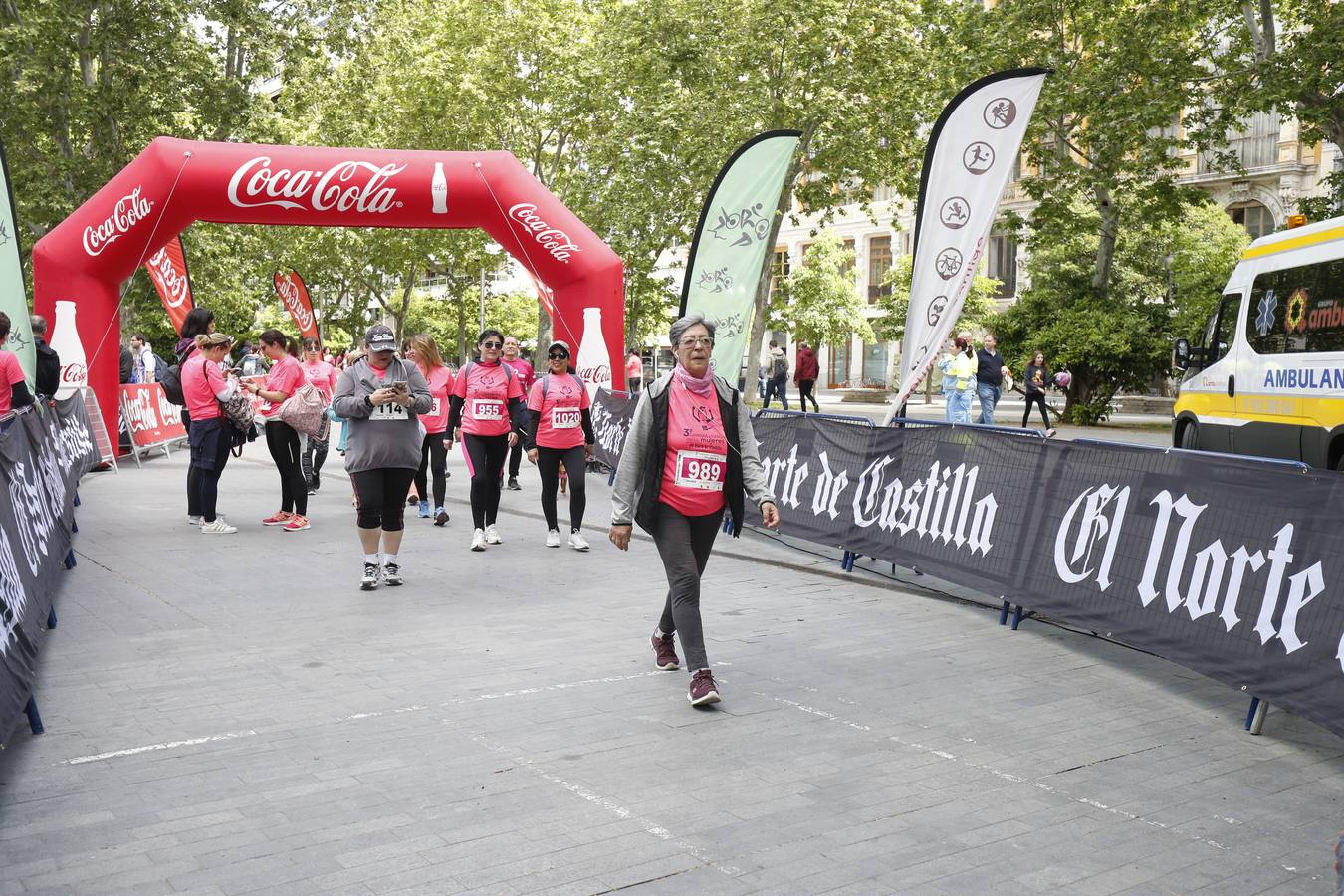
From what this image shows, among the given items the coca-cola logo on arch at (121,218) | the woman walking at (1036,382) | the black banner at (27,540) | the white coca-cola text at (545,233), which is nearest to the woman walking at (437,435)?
the black banner at (27,540)

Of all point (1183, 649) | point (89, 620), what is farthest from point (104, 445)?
point (1183, 649)

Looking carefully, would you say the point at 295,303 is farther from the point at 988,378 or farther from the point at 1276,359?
the point at 1276,359

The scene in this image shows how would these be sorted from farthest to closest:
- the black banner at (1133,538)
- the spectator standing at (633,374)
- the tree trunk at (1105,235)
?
the tree trunk at (1105,235)
the spectator standing at (633,374)
the black banner at (1133,538)

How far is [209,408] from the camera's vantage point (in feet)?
37.5

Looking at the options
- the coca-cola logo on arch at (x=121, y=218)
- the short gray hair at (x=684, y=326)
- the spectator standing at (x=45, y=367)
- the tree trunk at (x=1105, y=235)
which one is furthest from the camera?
the tree trunk at (x=1105, y=235)

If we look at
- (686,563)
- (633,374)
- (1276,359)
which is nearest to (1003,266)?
(633,374)

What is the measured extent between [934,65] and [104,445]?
825 inches

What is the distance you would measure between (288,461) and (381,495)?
12.2ft

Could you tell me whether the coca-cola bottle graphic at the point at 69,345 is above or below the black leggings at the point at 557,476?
above

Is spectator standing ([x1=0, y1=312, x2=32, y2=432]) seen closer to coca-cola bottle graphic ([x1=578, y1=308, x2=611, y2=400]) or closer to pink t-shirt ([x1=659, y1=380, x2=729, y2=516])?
pink t-shirt ([x1=659, y1=380, x2=729, y2=516])

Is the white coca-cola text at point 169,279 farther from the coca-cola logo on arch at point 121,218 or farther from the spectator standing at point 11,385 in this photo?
the spectator standing at point 11,385

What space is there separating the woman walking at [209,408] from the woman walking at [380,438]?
3134mm

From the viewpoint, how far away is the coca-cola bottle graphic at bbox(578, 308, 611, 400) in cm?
1622

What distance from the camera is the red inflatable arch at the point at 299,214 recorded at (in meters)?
15.0
